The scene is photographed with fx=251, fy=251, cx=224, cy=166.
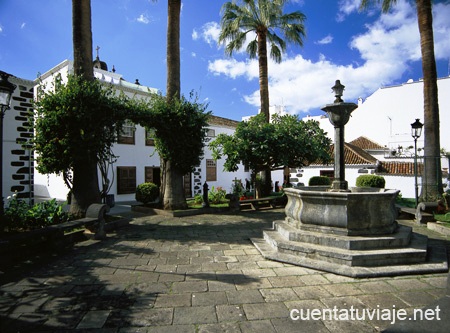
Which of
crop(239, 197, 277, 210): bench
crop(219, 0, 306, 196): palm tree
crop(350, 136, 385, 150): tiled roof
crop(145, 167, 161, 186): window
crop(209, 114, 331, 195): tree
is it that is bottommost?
crop(239, 197, 277, 210): bench

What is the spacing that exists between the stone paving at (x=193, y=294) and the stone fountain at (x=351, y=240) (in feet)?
0.77

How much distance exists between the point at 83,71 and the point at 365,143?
86.0 ft

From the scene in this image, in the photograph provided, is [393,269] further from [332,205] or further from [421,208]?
[421,208]

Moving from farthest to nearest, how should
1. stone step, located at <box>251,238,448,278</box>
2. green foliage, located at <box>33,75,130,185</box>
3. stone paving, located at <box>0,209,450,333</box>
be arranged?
green foliage, located at <box>33,75,130,185</box> → stone step, located at <box>251,238,448,278</box> → stone paving, located at <box>0,209,450,333</box>

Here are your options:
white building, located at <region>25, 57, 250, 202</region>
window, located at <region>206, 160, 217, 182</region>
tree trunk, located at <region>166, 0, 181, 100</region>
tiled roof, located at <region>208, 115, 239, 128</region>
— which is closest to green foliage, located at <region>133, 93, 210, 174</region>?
tree trunk, located at <region>166, 0, 181, 100</region>

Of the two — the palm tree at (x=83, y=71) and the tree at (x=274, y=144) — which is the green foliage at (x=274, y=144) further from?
the palm tree at (x=83, y=71)

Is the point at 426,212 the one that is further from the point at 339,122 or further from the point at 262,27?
the point at 262,27

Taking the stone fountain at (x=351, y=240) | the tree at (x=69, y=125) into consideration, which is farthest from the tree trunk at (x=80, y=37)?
the stone fountain at (x=351, y=240)

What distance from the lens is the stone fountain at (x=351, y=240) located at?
4.00 m

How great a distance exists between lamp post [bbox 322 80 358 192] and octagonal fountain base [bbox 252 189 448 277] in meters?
0.83

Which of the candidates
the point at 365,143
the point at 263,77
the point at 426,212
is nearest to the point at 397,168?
the point at 365,143

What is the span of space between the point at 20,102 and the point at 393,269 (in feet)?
40.8

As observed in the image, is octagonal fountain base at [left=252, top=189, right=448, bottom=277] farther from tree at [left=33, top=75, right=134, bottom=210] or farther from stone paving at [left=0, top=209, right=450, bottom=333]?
tree at [left=33, top=75, right=134, bottom=210]

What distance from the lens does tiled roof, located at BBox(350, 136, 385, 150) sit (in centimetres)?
2520
